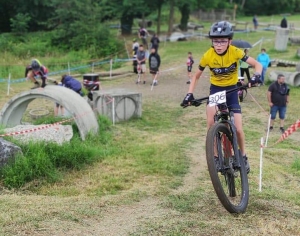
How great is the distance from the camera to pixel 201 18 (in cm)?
5647

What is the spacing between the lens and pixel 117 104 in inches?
509

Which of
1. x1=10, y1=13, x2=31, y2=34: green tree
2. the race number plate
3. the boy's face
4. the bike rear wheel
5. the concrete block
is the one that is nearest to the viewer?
the bike rear wheel

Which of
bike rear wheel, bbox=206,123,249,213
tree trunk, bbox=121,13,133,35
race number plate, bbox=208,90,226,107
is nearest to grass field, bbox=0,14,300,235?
bike rear wheel, bbox=206,123,249,213

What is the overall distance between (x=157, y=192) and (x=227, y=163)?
1.50m

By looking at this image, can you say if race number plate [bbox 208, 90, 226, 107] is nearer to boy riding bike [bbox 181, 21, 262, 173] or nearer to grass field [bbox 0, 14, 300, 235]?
boy riding bike [bbox 181, 21, 262, 173]

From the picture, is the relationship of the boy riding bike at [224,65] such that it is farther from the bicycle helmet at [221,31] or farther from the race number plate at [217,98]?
the race number plate at [217,98]

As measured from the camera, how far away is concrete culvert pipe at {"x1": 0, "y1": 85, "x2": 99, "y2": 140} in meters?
10.2

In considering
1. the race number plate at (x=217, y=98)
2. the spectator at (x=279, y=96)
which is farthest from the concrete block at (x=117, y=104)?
the race number plate at (x=217, y=98)

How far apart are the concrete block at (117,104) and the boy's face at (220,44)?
24.6 ft

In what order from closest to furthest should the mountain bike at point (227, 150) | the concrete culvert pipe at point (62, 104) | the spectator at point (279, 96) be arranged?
the mountain bike at point (227, 150)
the concrete culvert pipe at point (62, 104)
the spectator at point (279, 96)

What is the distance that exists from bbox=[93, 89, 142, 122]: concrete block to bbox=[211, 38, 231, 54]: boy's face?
24.6 ft

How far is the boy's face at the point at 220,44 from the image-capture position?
539 cm

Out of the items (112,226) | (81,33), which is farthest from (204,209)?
(81,33)

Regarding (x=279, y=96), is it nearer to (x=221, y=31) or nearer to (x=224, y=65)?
(x=224, y=65)
